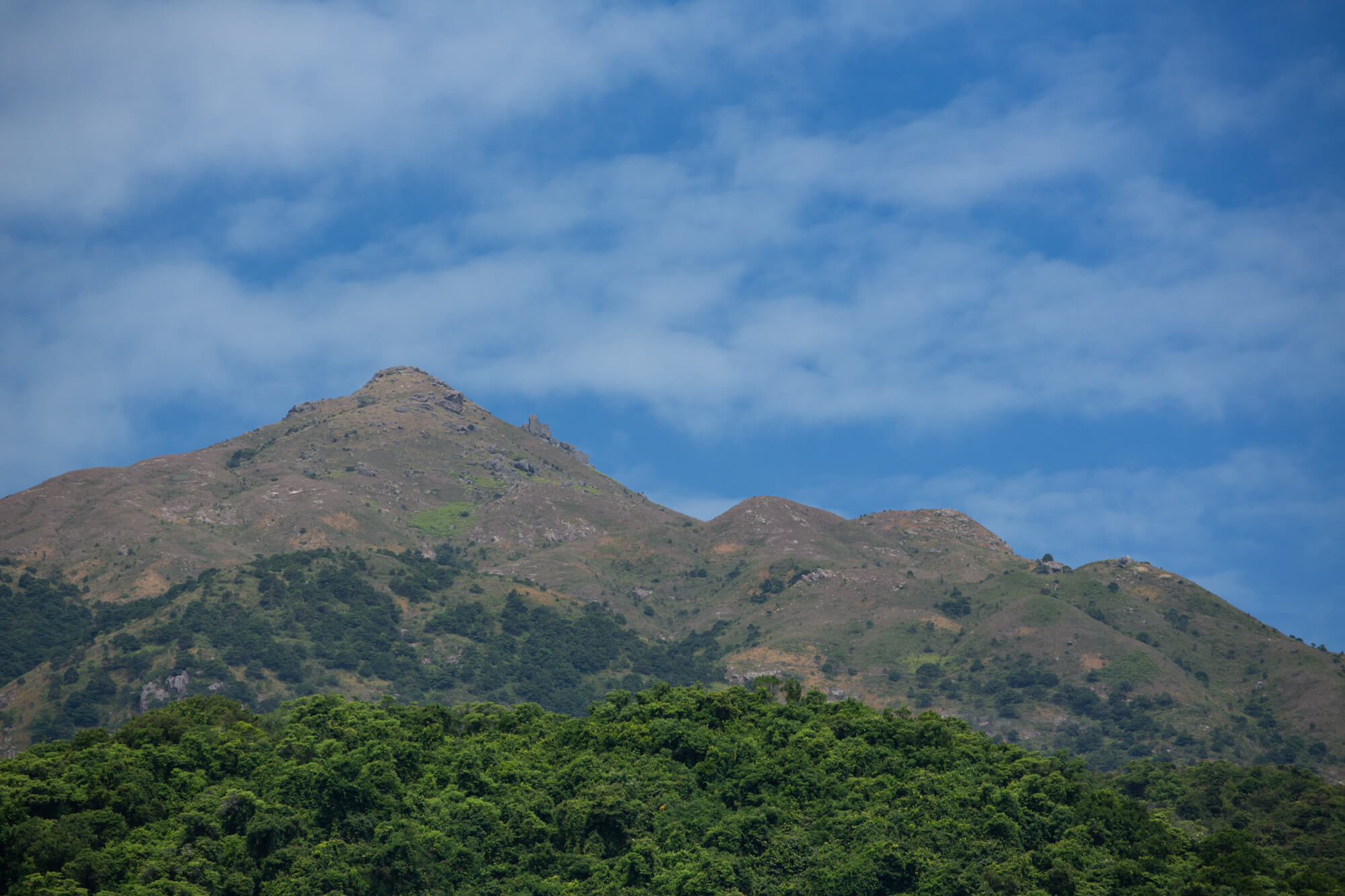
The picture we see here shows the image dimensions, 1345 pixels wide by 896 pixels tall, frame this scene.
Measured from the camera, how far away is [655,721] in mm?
86625

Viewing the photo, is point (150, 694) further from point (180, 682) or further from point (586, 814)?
point (586, 814)

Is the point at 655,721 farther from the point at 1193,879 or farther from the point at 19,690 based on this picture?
the point at 19,690

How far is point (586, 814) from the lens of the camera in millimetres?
73500

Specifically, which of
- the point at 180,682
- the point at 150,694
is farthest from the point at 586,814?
the point at 150,694

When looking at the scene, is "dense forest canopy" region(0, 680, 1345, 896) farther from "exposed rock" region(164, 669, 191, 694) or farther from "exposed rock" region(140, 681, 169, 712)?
"exposed rock" region(164, 669, 191, 694)

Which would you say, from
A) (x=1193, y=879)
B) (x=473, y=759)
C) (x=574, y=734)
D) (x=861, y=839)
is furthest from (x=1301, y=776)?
(x=473, y=759)

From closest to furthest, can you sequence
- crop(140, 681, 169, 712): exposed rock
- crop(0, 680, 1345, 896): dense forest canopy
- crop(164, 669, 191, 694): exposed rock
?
crop(0, 680, 1345, 896): dense forest canopy → crop(140, 681, 169, 712): exposed rock → crop(164, 669, 191, 694): exposed rock

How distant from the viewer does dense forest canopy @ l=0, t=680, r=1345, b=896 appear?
6450cm

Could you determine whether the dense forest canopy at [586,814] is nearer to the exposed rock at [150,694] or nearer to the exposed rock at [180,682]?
the exposed rock at [150,694]

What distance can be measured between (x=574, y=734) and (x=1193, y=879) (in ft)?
140

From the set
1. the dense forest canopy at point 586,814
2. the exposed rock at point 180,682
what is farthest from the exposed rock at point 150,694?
the dense forest canopy at point 586,814

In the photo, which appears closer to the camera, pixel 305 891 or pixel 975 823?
pixel 305 891

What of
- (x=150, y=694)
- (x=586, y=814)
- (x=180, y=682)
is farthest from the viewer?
(x=180, y=682)

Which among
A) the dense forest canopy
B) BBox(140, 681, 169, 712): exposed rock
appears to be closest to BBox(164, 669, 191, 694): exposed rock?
BBox(140, 681, 169, 712): exposed rock
